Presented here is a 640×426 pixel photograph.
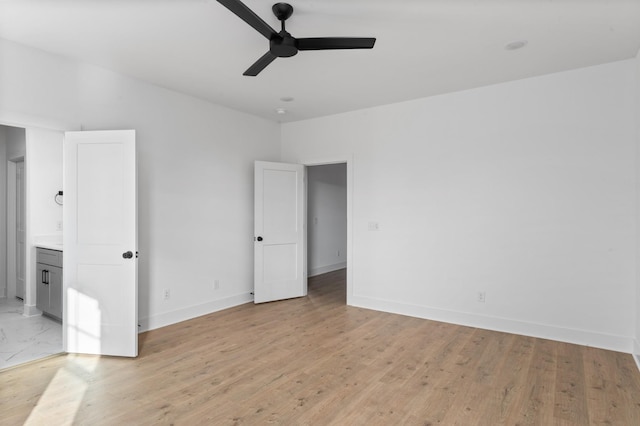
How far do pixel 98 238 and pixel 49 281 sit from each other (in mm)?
1553

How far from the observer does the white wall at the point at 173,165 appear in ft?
10.3

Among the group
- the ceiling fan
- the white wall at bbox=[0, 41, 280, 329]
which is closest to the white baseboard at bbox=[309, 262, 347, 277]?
the white wall at bbox=[0, 41, 280, 329]

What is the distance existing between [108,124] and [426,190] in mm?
3697

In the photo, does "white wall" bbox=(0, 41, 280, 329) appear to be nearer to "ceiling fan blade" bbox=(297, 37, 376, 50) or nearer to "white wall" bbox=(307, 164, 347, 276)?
"white wall" bbox=(307, 164, 347, 276)

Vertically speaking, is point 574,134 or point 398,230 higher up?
point 574,134

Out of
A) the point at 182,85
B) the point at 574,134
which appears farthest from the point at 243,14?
the point at 574,134

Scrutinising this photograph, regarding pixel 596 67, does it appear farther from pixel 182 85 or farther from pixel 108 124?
pixel 108 124

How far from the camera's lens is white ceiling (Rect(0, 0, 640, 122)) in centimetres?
241

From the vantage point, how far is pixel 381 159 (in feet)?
15.4

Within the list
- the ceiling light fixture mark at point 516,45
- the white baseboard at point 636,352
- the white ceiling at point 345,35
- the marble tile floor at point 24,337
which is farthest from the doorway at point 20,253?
the white baseboard at point 636,352

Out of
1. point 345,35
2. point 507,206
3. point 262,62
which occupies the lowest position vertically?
point 507,206

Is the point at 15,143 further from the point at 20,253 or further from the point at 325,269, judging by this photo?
the point at 325,269

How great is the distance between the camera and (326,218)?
7.26 m

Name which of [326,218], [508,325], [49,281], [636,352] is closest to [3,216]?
[49,281]
